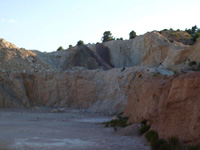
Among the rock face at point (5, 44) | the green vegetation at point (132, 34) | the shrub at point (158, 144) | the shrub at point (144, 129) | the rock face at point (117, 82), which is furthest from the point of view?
the green vegetation at point (132, 34)

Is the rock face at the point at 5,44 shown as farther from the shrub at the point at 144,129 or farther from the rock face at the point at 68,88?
the shrub at the point at 144,129

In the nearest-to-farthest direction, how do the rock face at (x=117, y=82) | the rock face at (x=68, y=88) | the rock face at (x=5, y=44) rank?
the rock face at (x=117, y=82) < the rock face at (x=68, y=88) < the rock face at (x=5, y=44)

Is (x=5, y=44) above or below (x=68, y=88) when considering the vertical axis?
above

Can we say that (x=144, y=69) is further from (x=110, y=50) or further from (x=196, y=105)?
(x=110, y=50)

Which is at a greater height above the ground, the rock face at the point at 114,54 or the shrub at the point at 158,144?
the rock face at the point at 114,54

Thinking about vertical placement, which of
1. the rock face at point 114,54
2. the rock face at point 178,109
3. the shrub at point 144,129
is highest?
the rock face at point 114,54

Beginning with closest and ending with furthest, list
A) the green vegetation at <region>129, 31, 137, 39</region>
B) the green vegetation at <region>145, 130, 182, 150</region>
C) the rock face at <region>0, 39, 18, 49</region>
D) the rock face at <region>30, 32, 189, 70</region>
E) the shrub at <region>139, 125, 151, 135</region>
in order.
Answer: the green vegetation at <region>145, 130, 182, 150</region> < the shrub at <region>139, 125, 151, 135</region> < the rock face at <region>0, 39, 18, 49</region> < the rock face at <region>30, 32, 189, 70</region> < the green vegetation at <region>129, 31, 137, 39</region>

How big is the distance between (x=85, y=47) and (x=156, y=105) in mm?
47356

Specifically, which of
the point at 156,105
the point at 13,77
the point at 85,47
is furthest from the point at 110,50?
the point at 156,105

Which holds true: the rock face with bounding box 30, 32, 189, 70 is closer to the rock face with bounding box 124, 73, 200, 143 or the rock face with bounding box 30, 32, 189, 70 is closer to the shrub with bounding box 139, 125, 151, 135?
the shrub with bounding box 139, 125, 151, 135

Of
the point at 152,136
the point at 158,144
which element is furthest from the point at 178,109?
the point at 152,136

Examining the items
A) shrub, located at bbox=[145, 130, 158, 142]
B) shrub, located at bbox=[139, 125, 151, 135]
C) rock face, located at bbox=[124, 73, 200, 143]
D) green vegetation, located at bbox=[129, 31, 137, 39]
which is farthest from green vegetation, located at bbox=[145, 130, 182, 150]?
green vegetation, located at bbox=[129, 31, 137, 39]

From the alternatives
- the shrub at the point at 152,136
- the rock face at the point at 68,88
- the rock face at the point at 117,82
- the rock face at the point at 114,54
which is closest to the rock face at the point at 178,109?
the rock face at the point at 117,82

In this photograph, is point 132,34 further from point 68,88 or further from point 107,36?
point 68,88
